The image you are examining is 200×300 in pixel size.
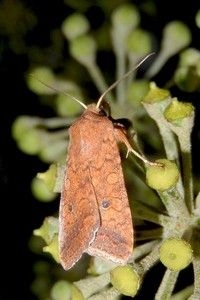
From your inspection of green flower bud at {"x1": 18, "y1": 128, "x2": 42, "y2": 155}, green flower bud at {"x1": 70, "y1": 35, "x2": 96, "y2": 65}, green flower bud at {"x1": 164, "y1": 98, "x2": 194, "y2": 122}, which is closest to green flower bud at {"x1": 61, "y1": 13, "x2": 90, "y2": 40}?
green flower bud at {"x1": 70, "y1": 35, "x2": 96, "y2": 65}

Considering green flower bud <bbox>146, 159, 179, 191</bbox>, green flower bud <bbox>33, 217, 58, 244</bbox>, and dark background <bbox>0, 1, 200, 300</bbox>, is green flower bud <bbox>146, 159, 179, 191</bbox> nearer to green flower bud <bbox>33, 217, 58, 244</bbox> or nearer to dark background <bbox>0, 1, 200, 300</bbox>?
green flower bud <bbox>33, 217, 58, 244</bbox>

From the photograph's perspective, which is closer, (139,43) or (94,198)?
(94,198)

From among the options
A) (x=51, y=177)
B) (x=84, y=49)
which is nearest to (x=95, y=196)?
(x=51, y=177)

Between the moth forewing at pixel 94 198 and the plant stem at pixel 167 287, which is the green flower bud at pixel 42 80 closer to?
the moth forewing at pixel 94 198

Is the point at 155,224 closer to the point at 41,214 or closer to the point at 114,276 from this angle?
the point at 114,276

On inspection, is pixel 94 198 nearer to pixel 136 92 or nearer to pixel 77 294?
pixel 77 294

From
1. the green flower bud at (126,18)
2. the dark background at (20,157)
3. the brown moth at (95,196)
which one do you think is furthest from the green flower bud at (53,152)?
the green flower bud at (126,18)
